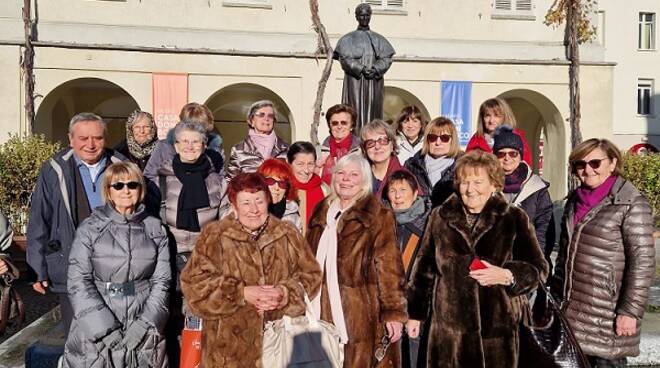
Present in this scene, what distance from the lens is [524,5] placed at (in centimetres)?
2270

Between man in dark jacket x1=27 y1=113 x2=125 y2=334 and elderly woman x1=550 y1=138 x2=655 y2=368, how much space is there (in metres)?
3.25

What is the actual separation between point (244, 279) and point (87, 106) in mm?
22074

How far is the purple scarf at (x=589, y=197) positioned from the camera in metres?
4.50

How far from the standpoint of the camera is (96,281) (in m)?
4.46

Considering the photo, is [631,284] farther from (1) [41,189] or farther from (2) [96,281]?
(1) [41,189]

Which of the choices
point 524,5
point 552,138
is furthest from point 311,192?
point 552,138

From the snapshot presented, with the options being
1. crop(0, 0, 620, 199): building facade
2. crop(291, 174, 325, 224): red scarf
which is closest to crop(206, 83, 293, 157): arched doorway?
crop(0, 0, 620, 199): building facade

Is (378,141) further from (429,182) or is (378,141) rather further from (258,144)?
(258,144)

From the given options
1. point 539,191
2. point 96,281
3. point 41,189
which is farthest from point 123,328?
point 539,191

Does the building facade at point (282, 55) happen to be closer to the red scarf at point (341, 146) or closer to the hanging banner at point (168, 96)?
the hanging banner at point (168, 96)

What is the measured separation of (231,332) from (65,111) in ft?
70.4

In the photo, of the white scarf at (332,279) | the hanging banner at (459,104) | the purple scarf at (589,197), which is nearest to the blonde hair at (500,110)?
the purple scarf at (589,197)

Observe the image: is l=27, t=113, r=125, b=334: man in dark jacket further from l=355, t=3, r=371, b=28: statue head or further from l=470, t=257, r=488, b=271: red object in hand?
l=355, t=3, r=371, b=28: statue head

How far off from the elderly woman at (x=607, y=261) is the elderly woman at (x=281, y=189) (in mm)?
1887
